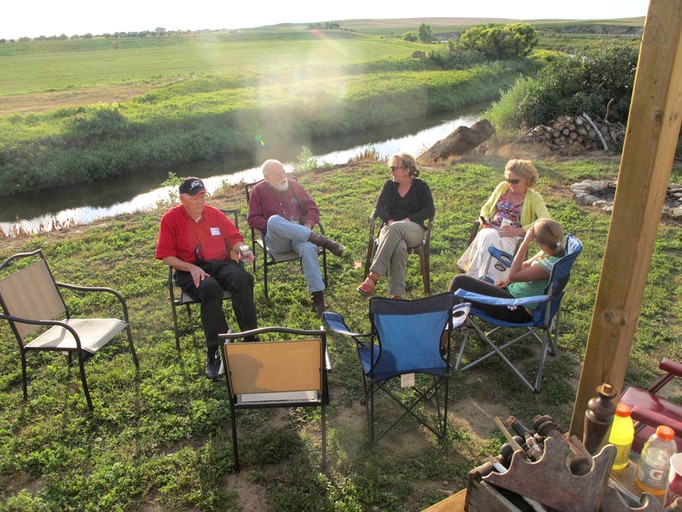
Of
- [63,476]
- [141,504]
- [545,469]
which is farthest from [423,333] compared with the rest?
[63,476]

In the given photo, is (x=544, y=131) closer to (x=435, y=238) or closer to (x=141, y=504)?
(x=435, y=238)

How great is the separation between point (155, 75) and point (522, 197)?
112ft

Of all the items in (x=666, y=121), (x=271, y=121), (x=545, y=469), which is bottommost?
(x=271, y=121)

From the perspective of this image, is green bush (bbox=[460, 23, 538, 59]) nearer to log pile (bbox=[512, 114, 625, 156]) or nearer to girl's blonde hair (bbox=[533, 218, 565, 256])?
log pile (bbox=[512, 114, 625, 156])

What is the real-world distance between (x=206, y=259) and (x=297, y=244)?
3.21 feet

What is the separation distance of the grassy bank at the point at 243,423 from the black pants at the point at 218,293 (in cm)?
39

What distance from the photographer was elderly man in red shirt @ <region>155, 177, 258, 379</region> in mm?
4055

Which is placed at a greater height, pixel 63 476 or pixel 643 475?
pixel 643 475

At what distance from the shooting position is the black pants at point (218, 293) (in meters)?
4.05

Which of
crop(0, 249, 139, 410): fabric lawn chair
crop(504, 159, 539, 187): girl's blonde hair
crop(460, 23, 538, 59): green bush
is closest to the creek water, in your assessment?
crop(0, 249, 139, 410): fabric lawn chair

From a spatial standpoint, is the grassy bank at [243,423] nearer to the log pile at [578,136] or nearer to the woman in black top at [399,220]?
the woman in black top at [399,220]

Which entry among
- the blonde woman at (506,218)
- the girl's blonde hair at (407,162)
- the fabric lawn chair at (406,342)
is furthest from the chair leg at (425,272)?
the fabric lawn chair at (406,342)

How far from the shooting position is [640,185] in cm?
190

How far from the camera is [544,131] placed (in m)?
12.5
